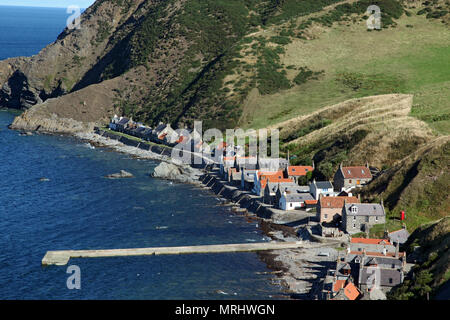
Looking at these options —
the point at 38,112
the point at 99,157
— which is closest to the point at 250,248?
the point at 99,157

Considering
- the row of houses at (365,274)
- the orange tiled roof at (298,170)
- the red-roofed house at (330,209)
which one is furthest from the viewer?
the orange tiled roof at (298,170)

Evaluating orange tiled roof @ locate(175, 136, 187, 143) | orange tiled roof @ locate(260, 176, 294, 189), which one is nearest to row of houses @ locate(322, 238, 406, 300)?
orange tiled roof @ locate(260, 176, 294, 189)

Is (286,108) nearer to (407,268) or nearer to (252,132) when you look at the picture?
(252,132)

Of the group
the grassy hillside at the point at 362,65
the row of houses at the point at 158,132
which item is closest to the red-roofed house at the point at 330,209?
the grassy hillside at the point at 362,65

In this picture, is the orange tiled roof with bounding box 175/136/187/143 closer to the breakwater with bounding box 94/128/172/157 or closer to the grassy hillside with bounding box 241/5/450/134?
the breakwater with bounding box 94/128/172/157

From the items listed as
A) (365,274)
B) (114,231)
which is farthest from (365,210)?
(114,231)

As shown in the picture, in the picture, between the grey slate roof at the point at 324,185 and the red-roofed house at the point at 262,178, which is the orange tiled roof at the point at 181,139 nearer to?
the red-roofed house at the point at 262,178
